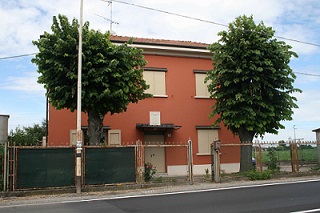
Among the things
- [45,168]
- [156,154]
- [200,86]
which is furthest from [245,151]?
[45,168]

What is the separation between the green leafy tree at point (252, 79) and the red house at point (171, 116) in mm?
3112

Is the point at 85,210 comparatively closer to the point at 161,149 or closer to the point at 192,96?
the point at 161,149

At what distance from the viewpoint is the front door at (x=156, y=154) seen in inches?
809

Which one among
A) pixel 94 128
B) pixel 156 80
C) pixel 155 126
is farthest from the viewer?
pixel 156 80

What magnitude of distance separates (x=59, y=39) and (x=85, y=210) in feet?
25.3

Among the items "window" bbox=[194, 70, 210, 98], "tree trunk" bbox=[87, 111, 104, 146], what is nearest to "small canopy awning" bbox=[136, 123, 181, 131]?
"window" bbox=[194, 70, 210, 98]

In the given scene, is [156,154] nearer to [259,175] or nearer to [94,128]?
[94,128]

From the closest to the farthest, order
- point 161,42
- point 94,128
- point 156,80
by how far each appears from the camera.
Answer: point 94,128 → point 156,80 → point 161,42

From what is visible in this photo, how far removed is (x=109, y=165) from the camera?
47.4 ft

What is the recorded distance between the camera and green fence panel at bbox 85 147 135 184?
46.5 ft

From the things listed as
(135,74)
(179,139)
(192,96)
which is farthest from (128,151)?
(192,96)

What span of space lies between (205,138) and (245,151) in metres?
3.87

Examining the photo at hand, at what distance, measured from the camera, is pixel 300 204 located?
955 centimetres

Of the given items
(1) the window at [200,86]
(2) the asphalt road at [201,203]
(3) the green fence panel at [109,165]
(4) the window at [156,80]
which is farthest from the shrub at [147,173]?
(1) the window at [200,86]
